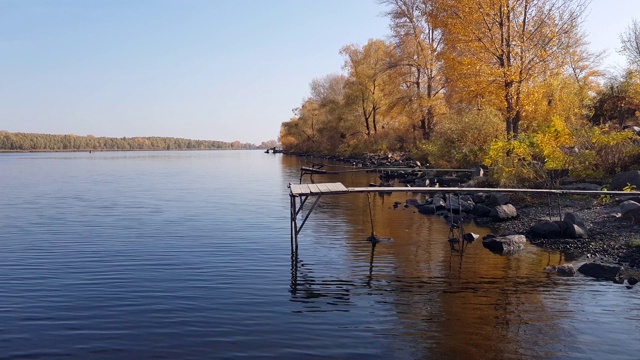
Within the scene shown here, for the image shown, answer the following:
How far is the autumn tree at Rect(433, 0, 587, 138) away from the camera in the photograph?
26.2m

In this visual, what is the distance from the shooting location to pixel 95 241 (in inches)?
677

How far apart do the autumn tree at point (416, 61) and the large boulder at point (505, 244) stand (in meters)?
29.4

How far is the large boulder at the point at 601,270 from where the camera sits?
→ 11.8m

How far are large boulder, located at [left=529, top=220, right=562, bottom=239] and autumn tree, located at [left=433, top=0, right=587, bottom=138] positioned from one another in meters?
11.2

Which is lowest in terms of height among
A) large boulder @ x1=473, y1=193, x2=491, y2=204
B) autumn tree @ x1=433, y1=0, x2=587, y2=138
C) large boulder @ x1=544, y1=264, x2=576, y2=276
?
large boulder @ x1=544, y1=264, x2=576, y2=276

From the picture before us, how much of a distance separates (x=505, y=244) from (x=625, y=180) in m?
7.35

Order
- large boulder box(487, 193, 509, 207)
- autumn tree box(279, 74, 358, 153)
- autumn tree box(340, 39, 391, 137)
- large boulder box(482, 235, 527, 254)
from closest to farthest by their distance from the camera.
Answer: large boulder box(482, 235, 527, 254)
large boulder box(487, 193, 509, 207)
autumn tree box(340, 39, 391, 137)
autumn tree box(279, 74, 358, 153)

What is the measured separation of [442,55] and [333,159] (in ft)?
155

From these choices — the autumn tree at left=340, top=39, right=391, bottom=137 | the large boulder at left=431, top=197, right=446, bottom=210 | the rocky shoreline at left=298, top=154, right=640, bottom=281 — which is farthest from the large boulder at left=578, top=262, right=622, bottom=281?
the autumn tree at left=340, top=39, right=391, bottom=137

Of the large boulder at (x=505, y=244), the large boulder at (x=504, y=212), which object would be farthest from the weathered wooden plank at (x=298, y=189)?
the large boulder at (x=504, y=212)

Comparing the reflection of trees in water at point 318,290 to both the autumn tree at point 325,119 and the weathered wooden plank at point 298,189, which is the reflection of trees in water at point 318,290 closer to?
the weathered wooden plank at point 298,189

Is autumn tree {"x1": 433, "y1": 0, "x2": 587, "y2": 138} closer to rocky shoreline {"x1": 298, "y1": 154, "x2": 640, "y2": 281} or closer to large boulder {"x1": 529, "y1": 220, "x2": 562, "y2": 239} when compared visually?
rocky shoreline {"x1": 298, "y1": 154, "x2": 640, "y2": 281}

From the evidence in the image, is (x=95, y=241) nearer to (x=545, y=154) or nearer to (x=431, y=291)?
(x=431, y=291)

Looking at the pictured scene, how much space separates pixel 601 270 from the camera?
39.4 ft
